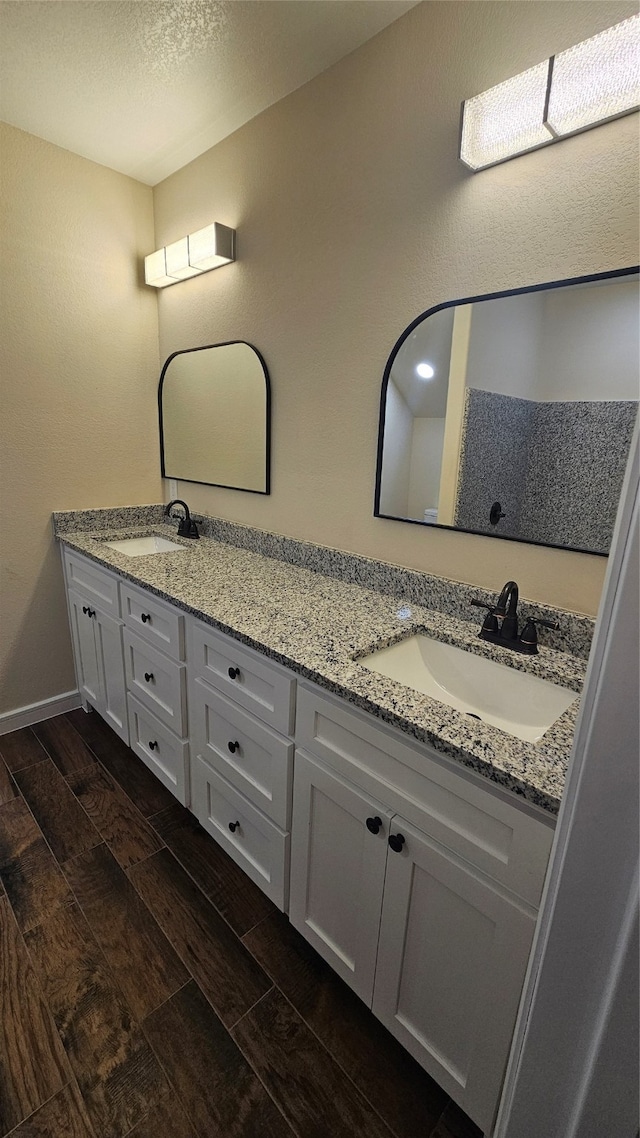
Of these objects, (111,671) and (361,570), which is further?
(111,671)

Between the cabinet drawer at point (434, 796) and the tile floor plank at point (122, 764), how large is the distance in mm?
1054

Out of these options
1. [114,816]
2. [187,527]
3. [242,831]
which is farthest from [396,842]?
[187,527]

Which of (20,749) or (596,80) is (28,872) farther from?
(596,80)

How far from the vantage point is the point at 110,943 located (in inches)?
52.4

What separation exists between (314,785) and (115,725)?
4.26ft

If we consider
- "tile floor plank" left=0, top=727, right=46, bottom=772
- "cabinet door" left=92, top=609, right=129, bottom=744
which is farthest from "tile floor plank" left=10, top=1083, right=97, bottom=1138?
"tile floor plank" left=0, top=727, right=46, bottom=772

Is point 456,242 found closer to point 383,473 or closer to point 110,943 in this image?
point 383,473

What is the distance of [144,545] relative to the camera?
233 cm

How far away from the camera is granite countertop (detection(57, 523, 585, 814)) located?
810 mm

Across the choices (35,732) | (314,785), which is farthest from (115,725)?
(314,785)

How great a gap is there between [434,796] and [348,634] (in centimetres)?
46

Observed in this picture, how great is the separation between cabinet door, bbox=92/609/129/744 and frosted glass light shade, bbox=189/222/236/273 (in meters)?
1.51

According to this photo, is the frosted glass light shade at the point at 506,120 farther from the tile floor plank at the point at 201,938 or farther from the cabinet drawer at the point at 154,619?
the tile floor plank at the point at 201,938

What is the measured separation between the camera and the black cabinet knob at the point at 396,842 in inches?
37.3
